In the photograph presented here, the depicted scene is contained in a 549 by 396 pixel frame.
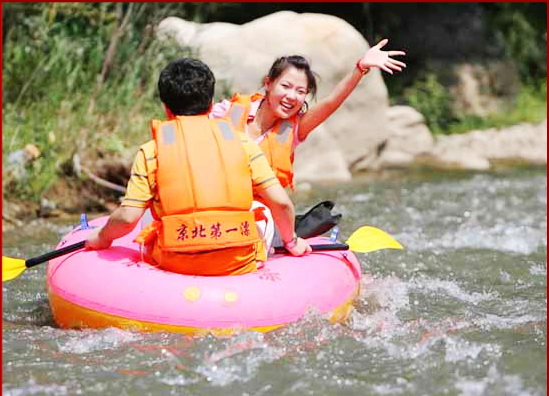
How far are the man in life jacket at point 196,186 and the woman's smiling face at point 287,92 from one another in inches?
20.1

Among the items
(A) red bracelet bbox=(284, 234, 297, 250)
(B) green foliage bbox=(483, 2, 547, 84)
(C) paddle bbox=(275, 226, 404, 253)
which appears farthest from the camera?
(B) green foliage bbox=(483, 2, 547, 84)

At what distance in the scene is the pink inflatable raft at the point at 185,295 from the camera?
11.6 feet

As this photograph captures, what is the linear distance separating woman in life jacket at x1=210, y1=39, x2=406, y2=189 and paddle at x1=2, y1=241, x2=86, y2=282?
0.85m

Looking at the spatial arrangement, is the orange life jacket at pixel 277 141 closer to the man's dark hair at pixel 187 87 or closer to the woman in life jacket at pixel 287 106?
the woman in life jacket at pixel 287 106

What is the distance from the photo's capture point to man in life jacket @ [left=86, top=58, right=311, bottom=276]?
11.8 ft

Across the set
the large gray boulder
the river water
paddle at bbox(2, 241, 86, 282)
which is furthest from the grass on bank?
paddle at bbox(2, 241, 86, 282)

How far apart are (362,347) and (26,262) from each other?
1357mm

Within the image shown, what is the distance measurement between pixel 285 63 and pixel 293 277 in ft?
3.10

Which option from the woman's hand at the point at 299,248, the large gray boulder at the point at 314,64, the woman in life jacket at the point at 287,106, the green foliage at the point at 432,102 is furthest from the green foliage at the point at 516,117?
the woman's hand at the point at 299,248

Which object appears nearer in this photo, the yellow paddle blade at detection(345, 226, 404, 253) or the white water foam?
the white water foam

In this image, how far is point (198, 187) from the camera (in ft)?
11.8

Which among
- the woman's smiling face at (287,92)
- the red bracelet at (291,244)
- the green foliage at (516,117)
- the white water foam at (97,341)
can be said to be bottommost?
the green foliage at (516,117)

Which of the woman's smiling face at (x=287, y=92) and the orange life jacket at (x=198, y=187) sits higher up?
the woman's smiling face at (x=287, y=92)

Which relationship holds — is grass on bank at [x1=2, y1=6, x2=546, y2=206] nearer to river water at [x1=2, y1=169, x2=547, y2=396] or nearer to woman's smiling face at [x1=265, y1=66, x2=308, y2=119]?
river water at [x1=2, y1=169, x2=547, y2=396]
